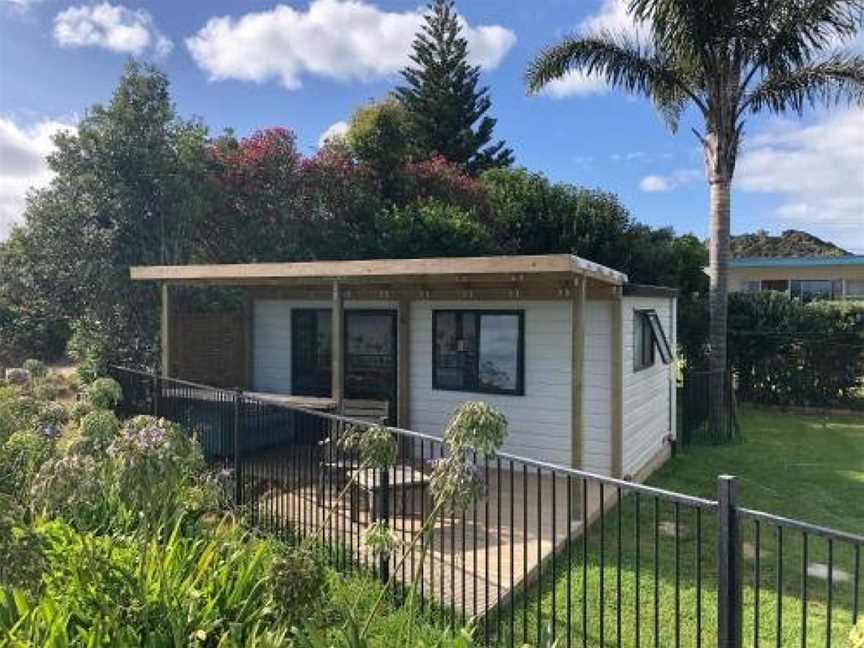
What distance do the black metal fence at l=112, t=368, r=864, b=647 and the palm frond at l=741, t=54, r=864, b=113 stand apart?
7.68 meters

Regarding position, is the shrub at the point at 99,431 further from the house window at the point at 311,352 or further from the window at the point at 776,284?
the window at the point at 776,284

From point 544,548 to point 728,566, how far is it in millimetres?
2739

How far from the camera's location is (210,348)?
10648 mm

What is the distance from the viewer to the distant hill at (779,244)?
4581 centimetres

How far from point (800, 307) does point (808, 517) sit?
8.42m

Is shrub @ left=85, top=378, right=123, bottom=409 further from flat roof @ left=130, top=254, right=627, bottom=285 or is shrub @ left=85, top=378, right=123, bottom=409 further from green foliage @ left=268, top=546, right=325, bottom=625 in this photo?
green foliage @ left=268, top=546, right=325, bottom=625

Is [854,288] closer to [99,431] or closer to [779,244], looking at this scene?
[779,244]

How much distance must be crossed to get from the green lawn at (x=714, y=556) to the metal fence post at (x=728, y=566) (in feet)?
0.30

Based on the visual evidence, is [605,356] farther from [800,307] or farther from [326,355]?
[800,307]

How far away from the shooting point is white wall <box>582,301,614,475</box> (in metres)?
7.70

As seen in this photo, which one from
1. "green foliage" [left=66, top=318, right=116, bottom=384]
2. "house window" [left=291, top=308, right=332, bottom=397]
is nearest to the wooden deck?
"house window" [left=291, top=308, right=332, bottom=397]

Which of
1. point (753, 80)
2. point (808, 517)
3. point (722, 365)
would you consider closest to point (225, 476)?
point (808, 517)

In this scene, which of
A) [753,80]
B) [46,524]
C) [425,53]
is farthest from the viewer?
[425,53]

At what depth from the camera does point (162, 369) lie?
33.1 ft
